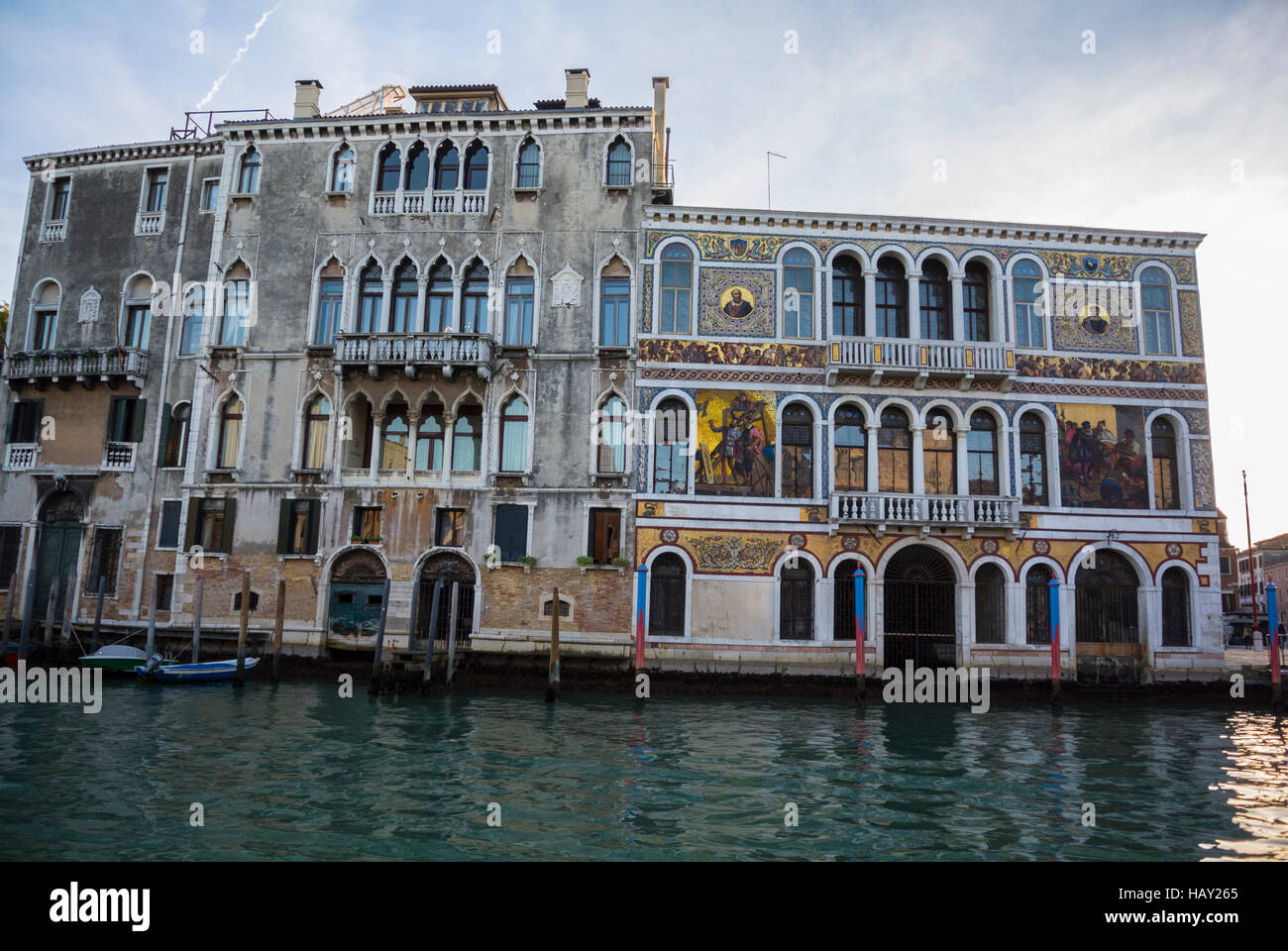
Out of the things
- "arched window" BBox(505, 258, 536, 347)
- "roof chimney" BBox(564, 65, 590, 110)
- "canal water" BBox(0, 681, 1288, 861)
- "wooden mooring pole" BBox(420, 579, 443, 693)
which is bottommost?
"canal water" BBox(0, 681, 1288, 861)

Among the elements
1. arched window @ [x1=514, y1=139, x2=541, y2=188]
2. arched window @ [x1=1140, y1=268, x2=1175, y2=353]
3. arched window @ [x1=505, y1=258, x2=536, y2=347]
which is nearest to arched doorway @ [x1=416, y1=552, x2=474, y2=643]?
arched window @ [x1=505, y1=258, x2=536, y2=347]

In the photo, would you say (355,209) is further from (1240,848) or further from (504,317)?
(1240,848)

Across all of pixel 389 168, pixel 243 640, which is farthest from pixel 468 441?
pixel 389 168

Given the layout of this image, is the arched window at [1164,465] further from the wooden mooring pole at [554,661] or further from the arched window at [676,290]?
the wooden mooring pole at [554,661]

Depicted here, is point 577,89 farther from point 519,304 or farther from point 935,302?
point 935,302

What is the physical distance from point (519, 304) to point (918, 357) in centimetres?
1006

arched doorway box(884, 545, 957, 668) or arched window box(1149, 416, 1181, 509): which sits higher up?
arched window box(1149, 416, 1181, 509)

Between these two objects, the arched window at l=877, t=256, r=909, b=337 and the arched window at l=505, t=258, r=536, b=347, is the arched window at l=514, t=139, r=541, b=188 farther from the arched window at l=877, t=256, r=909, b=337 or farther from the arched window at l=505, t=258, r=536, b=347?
the arched window at l=877, t=256, r=909, b=337

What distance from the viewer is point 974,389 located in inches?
819

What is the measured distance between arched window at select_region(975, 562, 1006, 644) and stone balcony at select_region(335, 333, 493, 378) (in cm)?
1313

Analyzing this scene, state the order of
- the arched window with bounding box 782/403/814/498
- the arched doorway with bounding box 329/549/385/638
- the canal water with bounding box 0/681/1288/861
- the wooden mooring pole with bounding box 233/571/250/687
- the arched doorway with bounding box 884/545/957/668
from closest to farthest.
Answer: the canal water with bounding box 0/681/1288/861 → the wooden mooring pole with bounding box 233/571/250/687 → the arched doorway with bounding box 884/545/957/668 → the arched window with bounding box 782/403/814/498 → the arched doorway with bounding box 329/549/385/638

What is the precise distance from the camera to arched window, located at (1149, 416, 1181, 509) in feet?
67.9

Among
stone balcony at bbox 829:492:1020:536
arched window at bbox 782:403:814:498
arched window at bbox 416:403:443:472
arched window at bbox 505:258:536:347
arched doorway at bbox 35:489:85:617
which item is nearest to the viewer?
stone balcony at bbox 829:492:1020:536

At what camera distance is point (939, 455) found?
20.8 m
